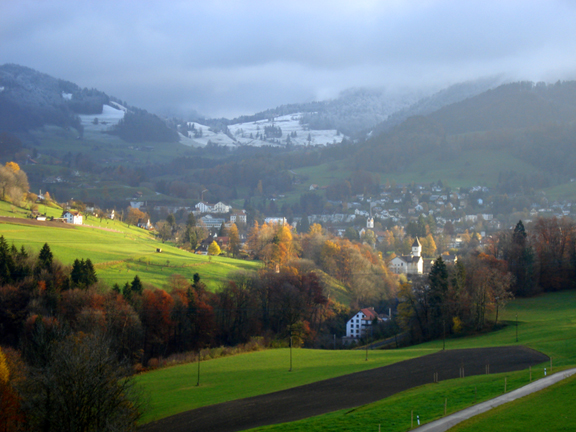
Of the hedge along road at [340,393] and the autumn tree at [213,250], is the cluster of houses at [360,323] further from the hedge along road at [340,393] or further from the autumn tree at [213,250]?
the autumn tree at [213,250]

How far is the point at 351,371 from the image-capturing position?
30.8 meters

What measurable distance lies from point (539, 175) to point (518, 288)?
13760 cm

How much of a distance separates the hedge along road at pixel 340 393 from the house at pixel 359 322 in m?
26.4

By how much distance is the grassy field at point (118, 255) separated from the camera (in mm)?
54438

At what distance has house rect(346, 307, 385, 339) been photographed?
190ft

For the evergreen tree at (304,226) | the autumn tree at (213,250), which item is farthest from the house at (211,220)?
the autumn tree at (213,250)

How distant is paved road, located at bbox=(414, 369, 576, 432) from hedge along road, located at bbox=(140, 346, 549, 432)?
192 inches

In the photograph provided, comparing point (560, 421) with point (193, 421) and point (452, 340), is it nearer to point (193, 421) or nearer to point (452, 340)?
point (193, 421)

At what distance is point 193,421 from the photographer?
77.7 feet

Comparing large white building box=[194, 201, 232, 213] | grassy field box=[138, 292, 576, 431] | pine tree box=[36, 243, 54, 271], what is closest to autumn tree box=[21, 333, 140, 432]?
grassy field box=[138, 292, 576, 431]

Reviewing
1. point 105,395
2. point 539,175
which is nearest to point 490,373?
point 105,395

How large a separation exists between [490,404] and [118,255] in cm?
4919

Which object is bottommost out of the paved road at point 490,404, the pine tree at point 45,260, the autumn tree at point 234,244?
the paved road at point 490,404

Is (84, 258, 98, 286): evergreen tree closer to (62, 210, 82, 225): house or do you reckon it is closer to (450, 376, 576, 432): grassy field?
(62, 210, 82, 225): house
